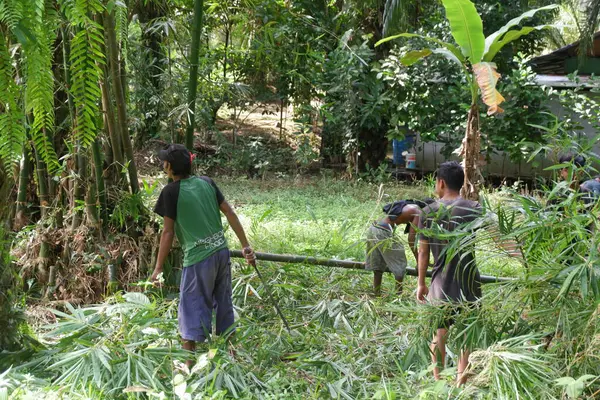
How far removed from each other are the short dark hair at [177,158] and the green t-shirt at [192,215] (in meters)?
0.07

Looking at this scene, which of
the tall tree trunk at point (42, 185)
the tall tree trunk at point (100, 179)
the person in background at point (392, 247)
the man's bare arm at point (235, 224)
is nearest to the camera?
the man's bare arm at point (235, 224)

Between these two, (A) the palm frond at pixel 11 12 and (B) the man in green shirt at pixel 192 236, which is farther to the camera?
(B) the man in green shirt at pixel 192 236

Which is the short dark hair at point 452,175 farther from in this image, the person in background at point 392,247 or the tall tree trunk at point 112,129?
Answer: the tall tree trunk at point 112,129

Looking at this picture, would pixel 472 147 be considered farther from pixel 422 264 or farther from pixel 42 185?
pixel 42 185

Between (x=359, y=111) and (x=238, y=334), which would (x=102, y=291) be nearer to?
(x=238, y=334)

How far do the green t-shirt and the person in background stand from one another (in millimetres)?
1519

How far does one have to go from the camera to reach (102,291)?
224 inches

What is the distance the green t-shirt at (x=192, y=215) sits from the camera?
427 centimetres

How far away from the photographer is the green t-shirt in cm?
427

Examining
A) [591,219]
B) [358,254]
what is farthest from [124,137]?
[591,219]

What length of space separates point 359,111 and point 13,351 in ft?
32.7

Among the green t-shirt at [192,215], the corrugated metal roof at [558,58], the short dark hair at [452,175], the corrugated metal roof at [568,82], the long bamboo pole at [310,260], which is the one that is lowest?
the long bamboo pole at [310,260]

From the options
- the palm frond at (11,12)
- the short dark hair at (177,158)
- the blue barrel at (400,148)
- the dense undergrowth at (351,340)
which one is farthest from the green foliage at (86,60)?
the blue barrel at (400,148)

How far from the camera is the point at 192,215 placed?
427 centimetres
